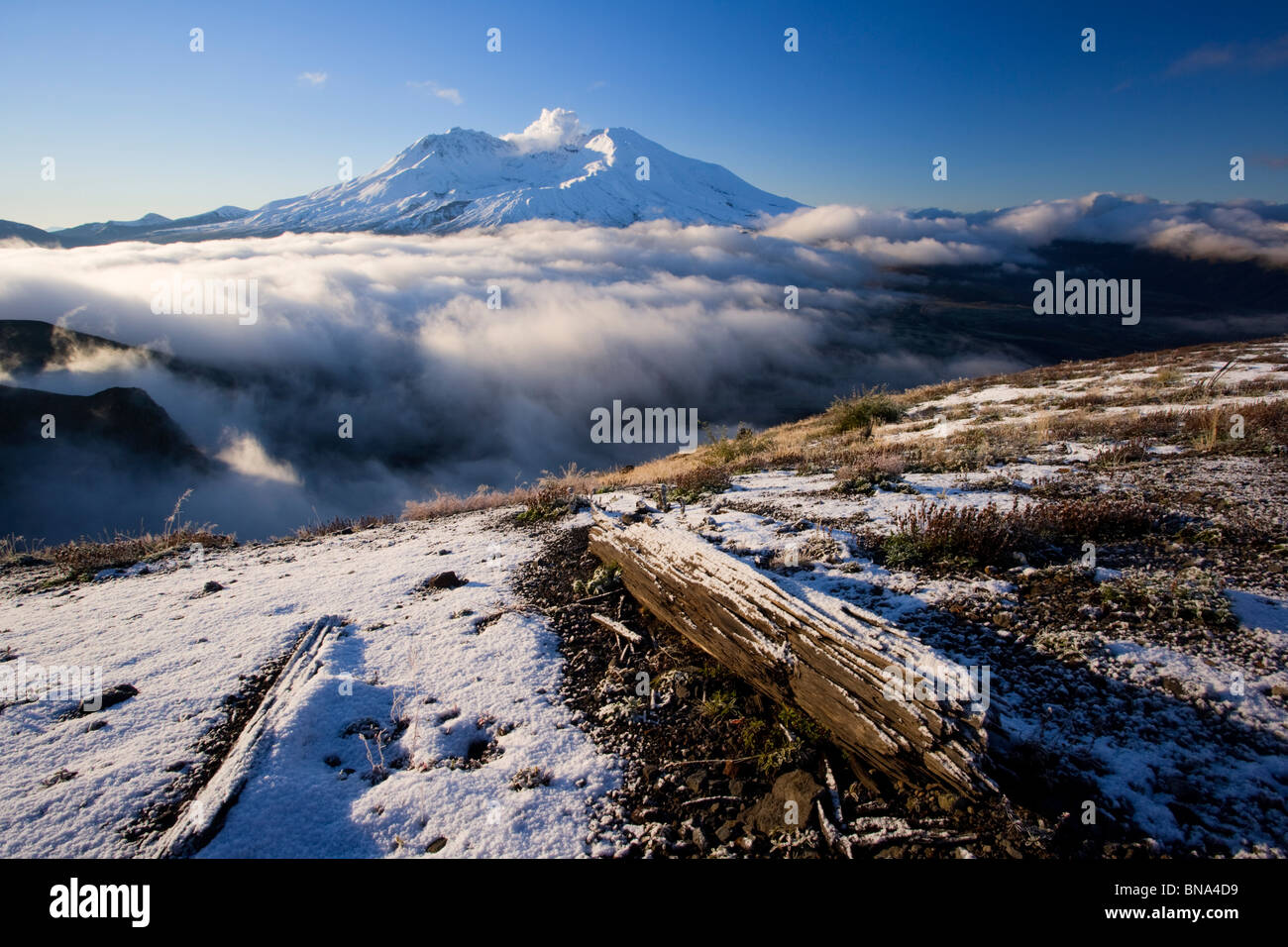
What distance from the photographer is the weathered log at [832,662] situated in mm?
2555

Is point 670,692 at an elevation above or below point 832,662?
below

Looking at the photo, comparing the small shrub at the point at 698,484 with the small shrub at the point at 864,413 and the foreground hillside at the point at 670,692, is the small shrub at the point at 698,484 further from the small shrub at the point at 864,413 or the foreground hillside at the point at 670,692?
the small shrub at the point at 864,413

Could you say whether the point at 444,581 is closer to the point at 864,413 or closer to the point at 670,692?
the point at 670,692

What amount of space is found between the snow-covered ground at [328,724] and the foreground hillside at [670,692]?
0.07 feet

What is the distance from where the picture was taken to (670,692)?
3.93 metres

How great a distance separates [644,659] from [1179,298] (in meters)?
220

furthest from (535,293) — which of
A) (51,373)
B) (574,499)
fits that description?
(574,499)

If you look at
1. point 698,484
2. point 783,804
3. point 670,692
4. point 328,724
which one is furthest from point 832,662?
point 698,484

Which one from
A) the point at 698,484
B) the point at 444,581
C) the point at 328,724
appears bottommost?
the point at 328,724

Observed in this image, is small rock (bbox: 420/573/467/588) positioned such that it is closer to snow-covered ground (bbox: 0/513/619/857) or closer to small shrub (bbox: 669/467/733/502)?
snow-covered ground (bbox: 0/513/619/857)

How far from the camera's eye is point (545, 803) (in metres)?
2.99

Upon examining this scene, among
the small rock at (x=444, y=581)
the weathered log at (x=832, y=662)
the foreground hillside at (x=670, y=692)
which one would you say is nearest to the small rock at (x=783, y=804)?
the foreground hillside at (x=670, y=692)

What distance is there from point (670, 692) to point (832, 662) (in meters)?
1.37

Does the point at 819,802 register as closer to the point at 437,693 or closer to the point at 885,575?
the point at 885,575
